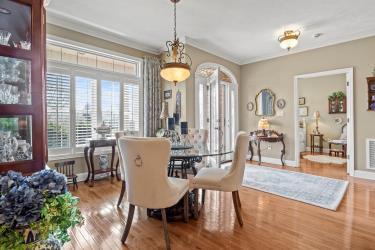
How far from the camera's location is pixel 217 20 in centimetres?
363

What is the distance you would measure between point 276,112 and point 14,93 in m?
5.63

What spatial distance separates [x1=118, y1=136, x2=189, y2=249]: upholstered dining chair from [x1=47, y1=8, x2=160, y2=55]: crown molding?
2.90 m

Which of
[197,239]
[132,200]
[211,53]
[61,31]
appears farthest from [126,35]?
[197,239]

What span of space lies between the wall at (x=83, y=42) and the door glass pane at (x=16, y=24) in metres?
2.66

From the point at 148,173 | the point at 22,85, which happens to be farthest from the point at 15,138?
the point at 148,173

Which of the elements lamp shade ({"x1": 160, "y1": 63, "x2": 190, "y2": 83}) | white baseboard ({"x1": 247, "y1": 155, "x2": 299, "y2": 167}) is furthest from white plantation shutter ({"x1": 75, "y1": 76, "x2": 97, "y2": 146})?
white baseboard ({"x1": 247, "y1": 155, "x2": 299, "y2": 167})

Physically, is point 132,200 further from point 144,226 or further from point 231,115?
point 231,115

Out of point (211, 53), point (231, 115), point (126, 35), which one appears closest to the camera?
point (126, 35)

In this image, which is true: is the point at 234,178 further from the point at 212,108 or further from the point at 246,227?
the point at 212,108

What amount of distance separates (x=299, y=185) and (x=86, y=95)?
4.32 m

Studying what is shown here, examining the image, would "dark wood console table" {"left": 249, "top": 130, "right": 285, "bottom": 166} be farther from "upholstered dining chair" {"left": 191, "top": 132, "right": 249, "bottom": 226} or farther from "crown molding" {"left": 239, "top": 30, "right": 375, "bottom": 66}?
"upholstered dining chair" {"left": 191, "top": 132, "right": 249, "bottom": 226}

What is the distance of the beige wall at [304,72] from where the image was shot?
4.29m

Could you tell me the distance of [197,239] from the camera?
2039 millimetres

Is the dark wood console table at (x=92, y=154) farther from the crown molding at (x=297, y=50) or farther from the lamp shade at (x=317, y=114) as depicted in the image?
the lamp shade at (x=317, y=114)
